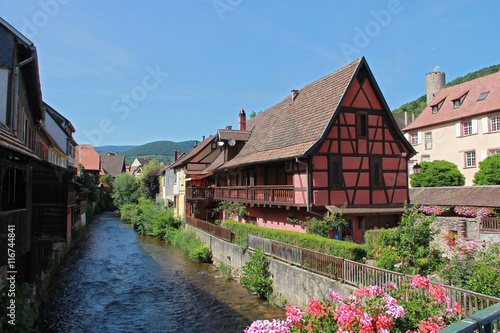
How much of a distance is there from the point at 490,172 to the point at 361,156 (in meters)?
13.3

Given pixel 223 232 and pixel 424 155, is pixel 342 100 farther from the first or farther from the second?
pixel 424 155

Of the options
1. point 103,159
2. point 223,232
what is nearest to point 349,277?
point 223,232

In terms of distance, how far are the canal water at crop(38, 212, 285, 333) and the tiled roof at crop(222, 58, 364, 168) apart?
6.92m

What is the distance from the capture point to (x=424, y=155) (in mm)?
37250

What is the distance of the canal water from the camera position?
1273cm

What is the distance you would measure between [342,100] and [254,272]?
8.98 m

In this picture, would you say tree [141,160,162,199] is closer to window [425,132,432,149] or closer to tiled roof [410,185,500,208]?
window [425,132,432,149]

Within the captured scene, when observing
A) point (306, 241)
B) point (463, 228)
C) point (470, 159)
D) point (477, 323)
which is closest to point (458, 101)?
point (470, 159)

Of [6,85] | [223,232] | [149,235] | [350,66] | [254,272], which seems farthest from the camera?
[149,235]

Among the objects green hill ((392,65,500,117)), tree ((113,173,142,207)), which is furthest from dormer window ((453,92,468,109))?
green hill ((392,65,500,117))

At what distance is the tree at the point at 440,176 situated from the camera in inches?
1130

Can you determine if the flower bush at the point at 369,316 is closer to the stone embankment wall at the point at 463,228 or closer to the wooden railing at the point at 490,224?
the stone embankment wall at the point at 463,228

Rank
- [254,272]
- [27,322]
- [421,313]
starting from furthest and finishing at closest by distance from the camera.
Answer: [254,272]
[27,322]
[421,313]

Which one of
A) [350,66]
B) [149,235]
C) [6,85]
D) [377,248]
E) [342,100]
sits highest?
[350,66]
